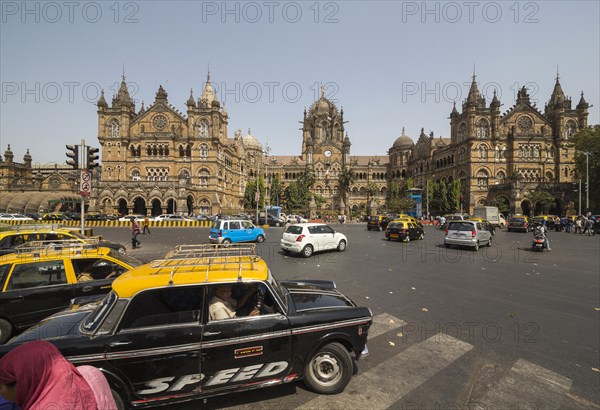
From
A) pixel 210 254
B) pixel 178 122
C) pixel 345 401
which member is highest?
pixel 178 122

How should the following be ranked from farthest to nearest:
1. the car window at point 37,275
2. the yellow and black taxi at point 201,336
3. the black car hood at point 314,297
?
the car window at point 37,275 < the black car hood at point 314,297 < the yellow and black taxi at point 201,336

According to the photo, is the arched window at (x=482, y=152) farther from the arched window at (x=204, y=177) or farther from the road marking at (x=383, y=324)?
the road marking at (x=383, y=324)

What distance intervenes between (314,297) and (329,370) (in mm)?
1045

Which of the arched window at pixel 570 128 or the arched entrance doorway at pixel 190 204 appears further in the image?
the arched window at pixel 570 128

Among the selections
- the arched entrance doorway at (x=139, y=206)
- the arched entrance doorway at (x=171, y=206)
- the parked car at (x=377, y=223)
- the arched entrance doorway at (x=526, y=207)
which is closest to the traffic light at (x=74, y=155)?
the parked car at (x=377, y=223)

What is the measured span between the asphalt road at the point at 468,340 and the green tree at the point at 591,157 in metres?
→ 37.6

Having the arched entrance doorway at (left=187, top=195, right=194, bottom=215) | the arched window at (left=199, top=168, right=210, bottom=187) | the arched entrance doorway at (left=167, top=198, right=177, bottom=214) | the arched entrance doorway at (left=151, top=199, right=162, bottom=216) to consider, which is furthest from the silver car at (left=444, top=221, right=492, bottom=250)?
the arched entrance doorway at (left=151, top=199, right=162, bottom=216)

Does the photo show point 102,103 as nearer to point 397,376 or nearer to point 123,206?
point 123,206

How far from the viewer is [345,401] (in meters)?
3.66

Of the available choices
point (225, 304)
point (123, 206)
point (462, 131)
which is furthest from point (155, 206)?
point (462, 131)

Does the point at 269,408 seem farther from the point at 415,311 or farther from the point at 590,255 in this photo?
the point at 590,255

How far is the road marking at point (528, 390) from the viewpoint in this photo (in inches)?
142

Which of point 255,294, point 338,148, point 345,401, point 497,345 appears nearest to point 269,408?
point 345,401

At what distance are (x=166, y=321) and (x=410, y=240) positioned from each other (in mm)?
18959
